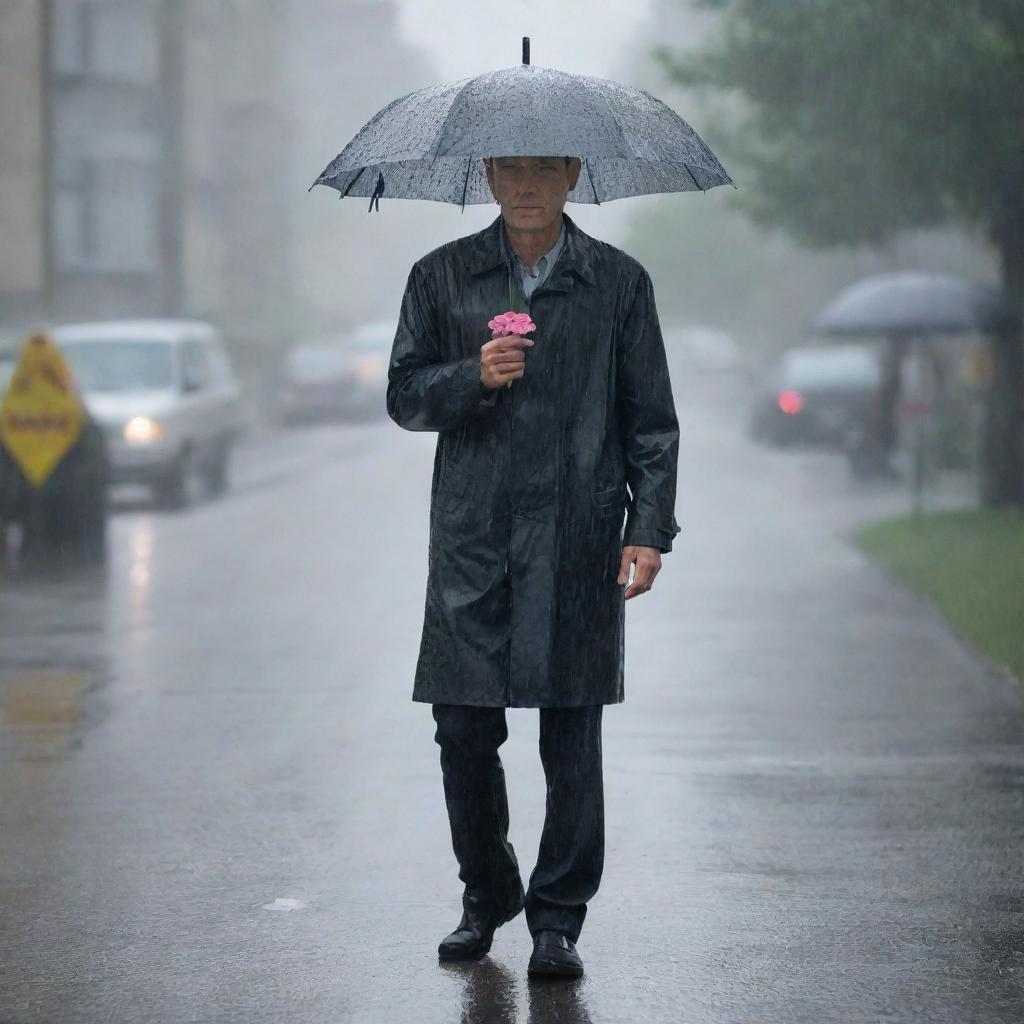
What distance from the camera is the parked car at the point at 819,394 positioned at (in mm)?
30922

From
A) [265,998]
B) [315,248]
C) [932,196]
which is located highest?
[315,248]

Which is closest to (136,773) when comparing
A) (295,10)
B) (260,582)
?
(260,582)

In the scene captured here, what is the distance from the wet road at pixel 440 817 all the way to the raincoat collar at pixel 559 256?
1604 mm

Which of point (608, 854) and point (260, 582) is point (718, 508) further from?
point (608, 854)

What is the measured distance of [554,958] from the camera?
5055 mm

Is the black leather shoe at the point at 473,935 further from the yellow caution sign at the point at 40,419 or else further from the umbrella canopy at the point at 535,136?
the yellow caution sign at the point at 40,419

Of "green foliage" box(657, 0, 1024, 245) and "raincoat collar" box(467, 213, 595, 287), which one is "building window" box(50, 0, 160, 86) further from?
"raincoat collar" box(467, 213, 595, 287)

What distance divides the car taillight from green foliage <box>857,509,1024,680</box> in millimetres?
12822

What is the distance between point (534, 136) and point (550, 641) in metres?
1.13

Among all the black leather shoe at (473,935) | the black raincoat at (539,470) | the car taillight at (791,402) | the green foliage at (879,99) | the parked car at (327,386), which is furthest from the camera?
the parked car at (327,386)

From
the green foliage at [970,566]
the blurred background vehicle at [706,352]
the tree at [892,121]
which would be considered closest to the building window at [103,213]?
the blurred background vehicle at [706,352]

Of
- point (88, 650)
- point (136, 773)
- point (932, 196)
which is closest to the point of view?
point (136, 773)

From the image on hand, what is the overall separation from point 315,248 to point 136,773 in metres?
73.8

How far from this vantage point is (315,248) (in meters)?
80.6
